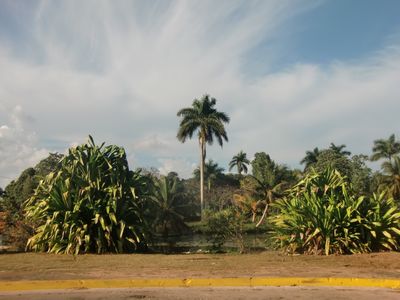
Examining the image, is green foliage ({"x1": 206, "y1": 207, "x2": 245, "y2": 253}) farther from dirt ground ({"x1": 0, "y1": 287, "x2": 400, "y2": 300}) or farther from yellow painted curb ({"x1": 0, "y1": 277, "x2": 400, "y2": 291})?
dirt ground ({"x1": 0, "y1": 287, "x2": 400, "y2": 300})

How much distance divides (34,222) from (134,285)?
31.9 ft

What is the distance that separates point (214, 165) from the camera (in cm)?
7769

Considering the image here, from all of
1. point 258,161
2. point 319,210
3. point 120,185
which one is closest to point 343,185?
point 319,210

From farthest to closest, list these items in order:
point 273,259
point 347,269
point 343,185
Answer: point 343,185
point 273,259
point 347,269

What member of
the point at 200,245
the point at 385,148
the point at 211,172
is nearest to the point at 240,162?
the point at 211,172

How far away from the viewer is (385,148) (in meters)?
58.2

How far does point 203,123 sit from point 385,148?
981 inches

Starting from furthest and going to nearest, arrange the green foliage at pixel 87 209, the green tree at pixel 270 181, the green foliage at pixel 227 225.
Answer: the green tree at pixel 270 181
the green foliage at pixel 227 225
the green foliage at pixel 87 209

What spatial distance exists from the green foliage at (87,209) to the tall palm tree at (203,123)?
3408 cm

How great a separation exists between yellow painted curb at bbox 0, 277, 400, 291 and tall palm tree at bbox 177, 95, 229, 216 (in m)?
41.5

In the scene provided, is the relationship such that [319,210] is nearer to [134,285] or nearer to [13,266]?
[134,285]

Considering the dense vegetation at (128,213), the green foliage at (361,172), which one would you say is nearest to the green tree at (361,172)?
the green foliage at (361,172)

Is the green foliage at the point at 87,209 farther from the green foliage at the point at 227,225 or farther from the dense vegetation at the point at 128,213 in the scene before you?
the green foliage at the point at 227,225

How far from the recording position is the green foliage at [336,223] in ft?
43.9
